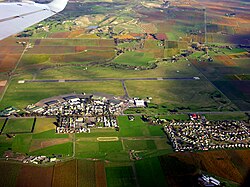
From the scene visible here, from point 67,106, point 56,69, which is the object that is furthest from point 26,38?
point 67,106

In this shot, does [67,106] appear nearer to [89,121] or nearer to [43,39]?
[89,121]

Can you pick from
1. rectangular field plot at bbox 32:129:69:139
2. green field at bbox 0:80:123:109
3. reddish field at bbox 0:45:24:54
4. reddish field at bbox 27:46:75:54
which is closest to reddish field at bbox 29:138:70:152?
rectangular field plot at bbox 32:129:69:139

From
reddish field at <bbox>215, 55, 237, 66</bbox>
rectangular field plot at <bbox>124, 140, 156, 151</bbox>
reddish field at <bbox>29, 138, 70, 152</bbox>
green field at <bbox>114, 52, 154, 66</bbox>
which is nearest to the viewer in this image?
reddish field at <bbox>29, 138, 70, 152</bbox>

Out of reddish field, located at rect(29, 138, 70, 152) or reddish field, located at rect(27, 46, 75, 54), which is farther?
reddish field, located at rect(27, 46, 75, 54)

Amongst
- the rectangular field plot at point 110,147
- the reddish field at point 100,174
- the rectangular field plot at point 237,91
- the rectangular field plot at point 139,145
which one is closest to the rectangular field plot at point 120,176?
the reddish field at point 100,174

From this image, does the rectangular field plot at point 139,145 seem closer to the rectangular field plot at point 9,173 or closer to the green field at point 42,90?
the rectangular field plot at point 9,173

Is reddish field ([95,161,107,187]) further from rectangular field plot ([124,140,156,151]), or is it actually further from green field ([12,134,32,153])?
green field ([12,134,32,153])

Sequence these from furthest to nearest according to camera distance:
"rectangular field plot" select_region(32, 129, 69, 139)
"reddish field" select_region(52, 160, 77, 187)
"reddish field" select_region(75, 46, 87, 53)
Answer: "reddish field" select_region(75, 46, 87, 53) < "rectangular field plot" select_region(32, 129, 69, 139) < "reddish field" select_region(52, 160, 77, 187)
